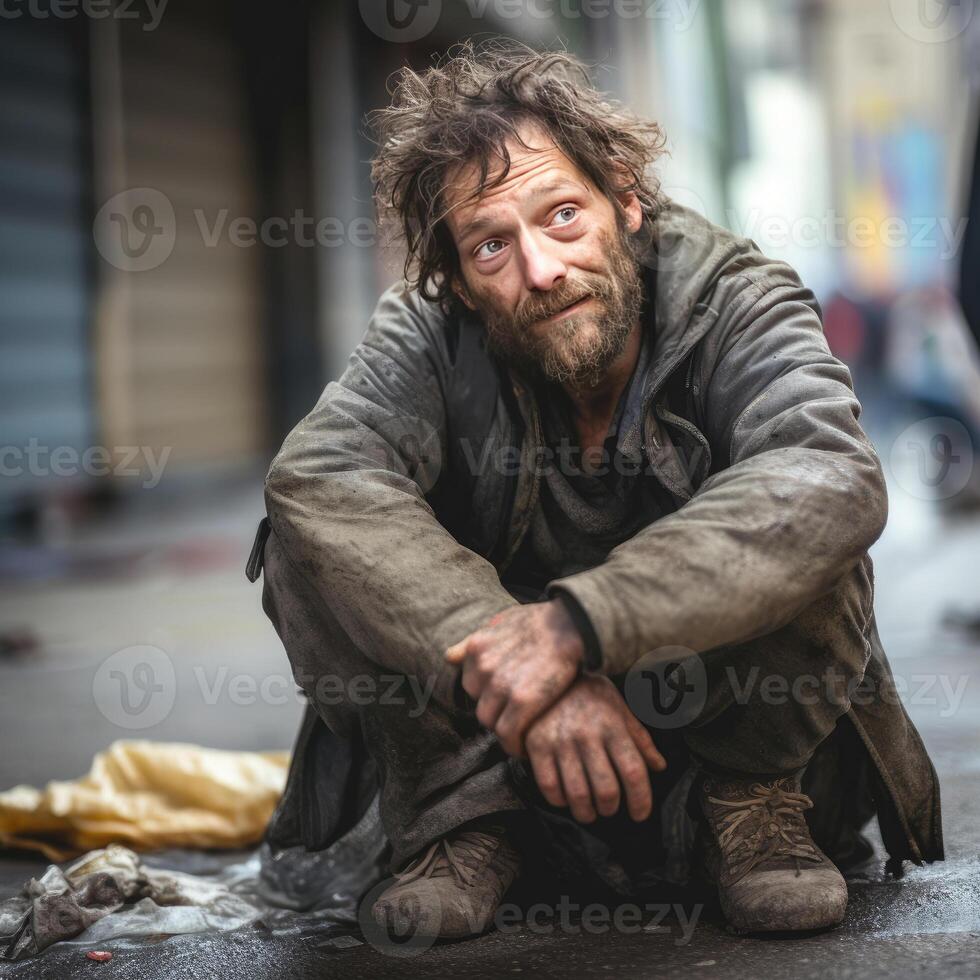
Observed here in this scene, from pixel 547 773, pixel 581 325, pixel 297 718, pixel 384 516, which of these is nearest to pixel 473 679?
pixel 547 773

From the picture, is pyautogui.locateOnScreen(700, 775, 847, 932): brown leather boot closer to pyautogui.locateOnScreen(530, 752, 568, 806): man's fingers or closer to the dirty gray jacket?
the dirty gray jacket

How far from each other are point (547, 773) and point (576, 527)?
72 cm

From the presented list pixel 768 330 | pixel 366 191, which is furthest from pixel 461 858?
pixel 366 191

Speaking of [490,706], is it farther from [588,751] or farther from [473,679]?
[588,751]

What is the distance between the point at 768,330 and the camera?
2.37 metres

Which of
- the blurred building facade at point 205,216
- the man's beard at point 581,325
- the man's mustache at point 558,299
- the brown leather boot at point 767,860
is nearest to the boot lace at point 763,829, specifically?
the brown leather boot at point 767,860

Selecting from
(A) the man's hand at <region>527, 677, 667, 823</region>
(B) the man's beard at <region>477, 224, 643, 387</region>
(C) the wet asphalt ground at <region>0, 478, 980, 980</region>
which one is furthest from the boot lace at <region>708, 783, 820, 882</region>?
(B) the man's beard at <region>477, 224, 643, 387</region>

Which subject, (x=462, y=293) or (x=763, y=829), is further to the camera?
(x=462, y=293)

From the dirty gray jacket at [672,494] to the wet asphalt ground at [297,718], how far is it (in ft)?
1.24

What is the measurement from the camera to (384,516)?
2.24 meters

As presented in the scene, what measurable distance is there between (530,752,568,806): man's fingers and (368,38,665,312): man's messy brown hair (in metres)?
1.13

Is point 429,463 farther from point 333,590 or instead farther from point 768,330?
point 768,330

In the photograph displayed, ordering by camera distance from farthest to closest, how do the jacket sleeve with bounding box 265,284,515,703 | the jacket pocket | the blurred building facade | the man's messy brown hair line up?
the blurred building facade, the man's messy brown hair, the jacket pocket, the jacket sleeve with bounding box 265,284,515,703

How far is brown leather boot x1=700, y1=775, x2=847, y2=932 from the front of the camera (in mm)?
2119
